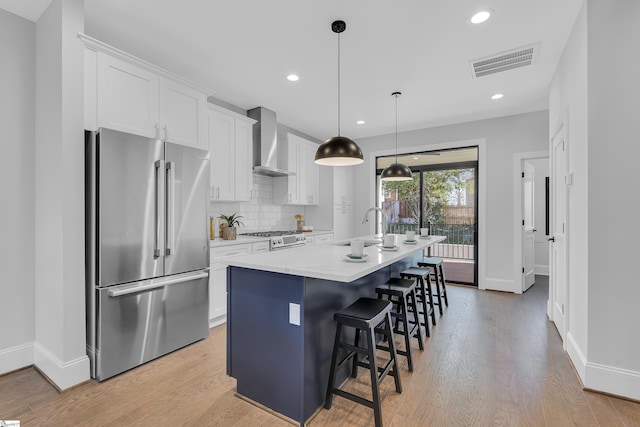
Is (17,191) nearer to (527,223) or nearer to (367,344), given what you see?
(367,344)

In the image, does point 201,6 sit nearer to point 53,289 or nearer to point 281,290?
point 281,290

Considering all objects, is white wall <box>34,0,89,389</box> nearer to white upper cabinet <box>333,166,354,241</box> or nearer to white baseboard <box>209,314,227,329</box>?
white baseboard <box>209,314,227,329</box>

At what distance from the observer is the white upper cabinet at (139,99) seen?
7.75 feet

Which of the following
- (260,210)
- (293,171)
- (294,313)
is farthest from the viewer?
(293,171)

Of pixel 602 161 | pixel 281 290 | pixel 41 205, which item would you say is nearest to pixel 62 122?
pixel 41 205

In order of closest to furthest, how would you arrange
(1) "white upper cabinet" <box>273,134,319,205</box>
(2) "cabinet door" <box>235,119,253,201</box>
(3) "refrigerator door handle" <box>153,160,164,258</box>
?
(3) "refrigerator door handle" <box>153,160,164,258</box>, (2) "cabinet door" <box>235,119,253,201</box>, (1) "white upper cabinet" <box>273,134,319,205</box>

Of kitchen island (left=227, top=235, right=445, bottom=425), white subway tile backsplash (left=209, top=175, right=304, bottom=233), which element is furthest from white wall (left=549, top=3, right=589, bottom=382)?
white subway tile backsplash (left=209, top=175, right=304, bottom=233)

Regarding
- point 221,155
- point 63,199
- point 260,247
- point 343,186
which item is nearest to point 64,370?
point 63,199

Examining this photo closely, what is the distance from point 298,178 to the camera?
5.21m

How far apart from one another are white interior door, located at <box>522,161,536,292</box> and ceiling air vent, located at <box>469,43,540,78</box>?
2098 millimetres

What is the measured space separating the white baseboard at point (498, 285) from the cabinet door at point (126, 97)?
16.6 ft

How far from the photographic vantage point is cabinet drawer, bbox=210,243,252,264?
3.23 metres

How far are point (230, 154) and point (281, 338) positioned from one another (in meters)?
2.75

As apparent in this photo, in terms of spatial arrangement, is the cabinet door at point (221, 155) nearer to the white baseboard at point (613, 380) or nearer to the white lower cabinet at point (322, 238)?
the white lower cabinet at point (322, 238)
